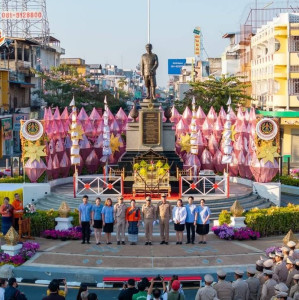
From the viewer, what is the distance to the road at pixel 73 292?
15205mm

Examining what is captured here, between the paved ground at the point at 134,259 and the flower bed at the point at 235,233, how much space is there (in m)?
0.22

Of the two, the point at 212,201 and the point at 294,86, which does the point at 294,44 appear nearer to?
the point at 294,86

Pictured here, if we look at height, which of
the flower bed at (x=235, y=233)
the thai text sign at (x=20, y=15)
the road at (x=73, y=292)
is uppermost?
the thai text sign at (x=20, y=15)

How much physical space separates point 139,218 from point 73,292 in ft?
14.8

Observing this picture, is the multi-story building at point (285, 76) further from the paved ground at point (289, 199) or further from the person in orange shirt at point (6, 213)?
the person in orange shirt at point (6, 213)

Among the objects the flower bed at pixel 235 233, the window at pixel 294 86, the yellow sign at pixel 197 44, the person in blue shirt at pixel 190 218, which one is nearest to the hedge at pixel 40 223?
the person in blue shirt at pixel 190 218

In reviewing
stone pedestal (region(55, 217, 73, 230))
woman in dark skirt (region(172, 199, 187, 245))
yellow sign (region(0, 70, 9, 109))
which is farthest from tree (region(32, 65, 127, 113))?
woman in dark skirt (region(172, 199, 187, 245))

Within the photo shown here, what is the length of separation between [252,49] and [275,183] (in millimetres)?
35449

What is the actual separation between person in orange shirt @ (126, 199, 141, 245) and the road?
13.1 ft

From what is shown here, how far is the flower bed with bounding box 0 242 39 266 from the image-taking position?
17.5m

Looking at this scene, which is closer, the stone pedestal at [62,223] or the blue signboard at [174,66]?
the stone pedestal at [62,223]

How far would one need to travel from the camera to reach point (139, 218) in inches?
768

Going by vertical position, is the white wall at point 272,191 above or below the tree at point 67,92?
below

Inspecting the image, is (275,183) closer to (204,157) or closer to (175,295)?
(204,157)
